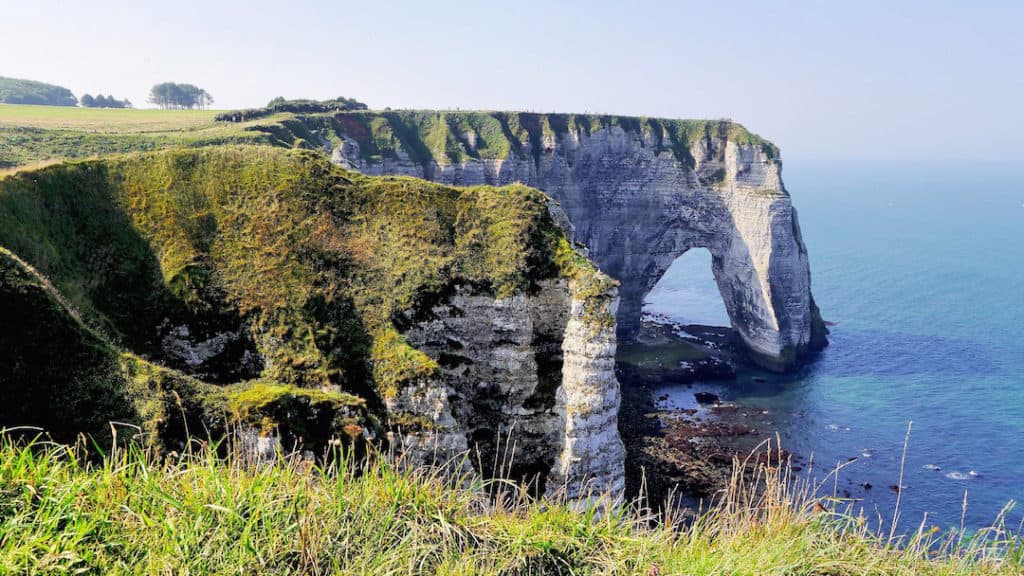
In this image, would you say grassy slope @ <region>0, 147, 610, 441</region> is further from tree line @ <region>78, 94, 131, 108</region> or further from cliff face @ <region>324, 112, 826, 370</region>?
tree line @ <region>78, 94, 131, 108</region>

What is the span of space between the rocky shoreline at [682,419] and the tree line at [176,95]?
133m

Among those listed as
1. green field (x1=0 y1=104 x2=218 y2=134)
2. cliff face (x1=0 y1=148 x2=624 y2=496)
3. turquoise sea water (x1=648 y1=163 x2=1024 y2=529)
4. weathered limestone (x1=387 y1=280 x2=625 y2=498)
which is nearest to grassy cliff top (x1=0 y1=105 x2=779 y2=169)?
green field (x1=0 y1=104 x2=218 y2=134)

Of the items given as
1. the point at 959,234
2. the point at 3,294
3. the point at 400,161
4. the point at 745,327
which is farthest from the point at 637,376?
the point at 959,234

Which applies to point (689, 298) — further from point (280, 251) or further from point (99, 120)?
point (99, 120)

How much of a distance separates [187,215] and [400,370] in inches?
668

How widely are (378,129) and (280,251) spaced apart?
5781 centimetres

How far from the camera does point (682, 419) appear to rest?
208 feet

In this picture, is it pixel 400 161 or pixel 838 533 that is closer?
pixel 838 533

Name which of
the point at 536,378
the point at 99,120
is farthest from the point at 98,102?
the point at 536,378

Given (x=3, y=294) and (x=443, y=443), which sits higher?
(x=3, y=294)

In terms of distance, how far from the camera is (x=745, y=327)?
8438 centimetres

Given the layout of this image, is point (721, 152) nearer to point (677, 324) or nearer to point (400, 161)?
point (677, 324)

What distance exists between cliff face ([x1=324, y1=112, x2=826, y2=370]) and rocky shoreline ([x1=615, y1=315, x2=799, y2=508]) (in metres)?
5.71

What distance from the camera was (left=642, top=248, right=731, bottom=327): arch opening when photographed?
10094 centimetres
